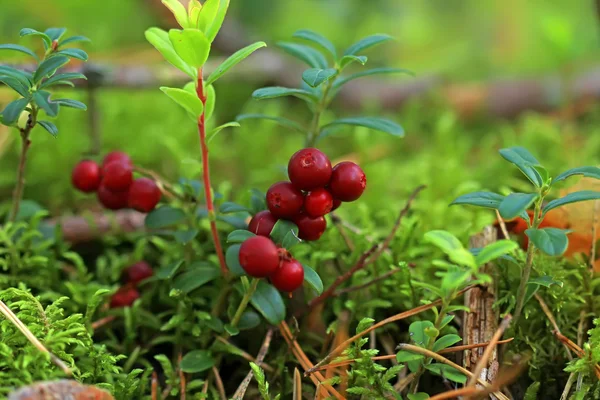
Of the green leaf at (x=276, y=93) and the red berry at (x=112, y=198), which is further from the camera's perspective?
the red berry at (x=112, y=198)

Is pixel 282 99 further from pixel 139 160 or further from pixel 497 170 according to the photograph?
pixel 497 170

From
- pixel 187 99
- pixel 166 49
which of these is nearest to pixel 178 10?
pixel 166 49

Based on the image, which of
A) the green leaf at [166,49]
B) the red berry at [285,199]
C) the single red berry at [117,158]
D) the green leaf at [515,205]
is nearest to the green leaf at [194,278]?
the red berry at [285,199]

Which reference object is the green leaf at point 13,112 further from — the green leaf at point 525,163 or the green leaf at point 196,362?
the green leaf at point 525,163

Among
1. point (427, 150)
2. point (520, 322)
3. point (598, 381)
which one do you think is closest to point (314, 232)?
point (520, 322)

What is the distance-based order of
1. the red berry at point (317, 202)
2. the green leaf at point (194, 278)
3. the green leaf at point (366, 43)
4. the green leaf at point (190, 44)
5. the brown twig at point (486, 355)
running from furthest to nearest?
the green leaf at point (366, 43) < the green leaf at point (194, 278) < the red berry at point (317, 202) < the green leaf at point (190, 44) < the brown twig at point (486, 355)
